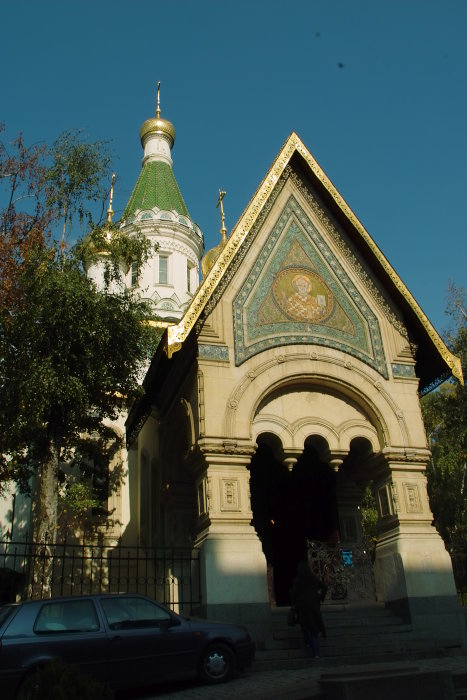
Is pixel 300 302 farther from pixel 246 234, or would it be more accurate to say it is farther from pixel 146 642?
pixel 146 642

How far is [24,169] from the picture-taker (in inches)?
584

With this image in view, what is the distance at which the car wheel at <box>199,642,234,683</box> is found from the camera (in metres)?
8.70

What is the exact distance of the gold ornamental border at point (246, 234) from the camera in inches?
489

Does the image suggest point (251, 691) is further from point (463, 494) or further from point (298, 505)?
point (463, 494)

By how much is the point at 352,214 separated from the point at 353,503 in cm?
675

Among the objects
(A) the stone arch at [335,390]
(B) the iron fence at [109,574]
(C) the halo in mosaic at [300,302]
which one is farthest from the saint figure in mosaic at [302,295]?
(B) the iron fence at [109,574]

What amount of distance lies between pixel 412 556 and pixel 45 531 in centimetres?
676

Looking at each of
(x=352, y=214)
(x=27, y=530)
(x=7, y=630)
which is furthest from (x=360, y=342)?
(x=27, y=530)

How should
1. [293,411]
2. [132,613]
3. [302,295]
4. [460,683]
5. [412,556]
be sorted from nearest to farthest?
[460,683]
[132,613]
[412,556]
[293,411]
[302,295]

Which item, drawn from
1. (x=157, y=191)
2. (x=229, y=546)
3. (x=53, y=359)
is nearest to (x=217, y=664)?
(x=229, y=546)

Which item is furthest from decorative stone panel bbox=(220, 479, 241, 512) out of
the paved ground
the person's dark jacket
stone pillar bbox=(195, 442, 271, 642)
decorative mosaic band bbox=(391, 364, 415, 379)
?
decorative mosaic band bbox=(391, 364, 415, 379)

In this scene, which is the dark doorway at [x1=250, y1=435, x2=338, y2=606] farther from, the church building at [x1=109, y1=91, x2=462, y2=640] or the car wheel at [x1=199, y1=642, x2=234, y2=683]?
the car wheel at [x1=199, y1=642, x2=234, y2=683]

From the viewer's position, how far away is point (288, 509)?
16.4 metres

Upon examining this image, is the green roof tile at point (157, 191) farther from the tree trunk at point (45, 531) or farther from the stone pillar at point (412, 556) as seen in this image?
the stone pillar at point (412, 556)
